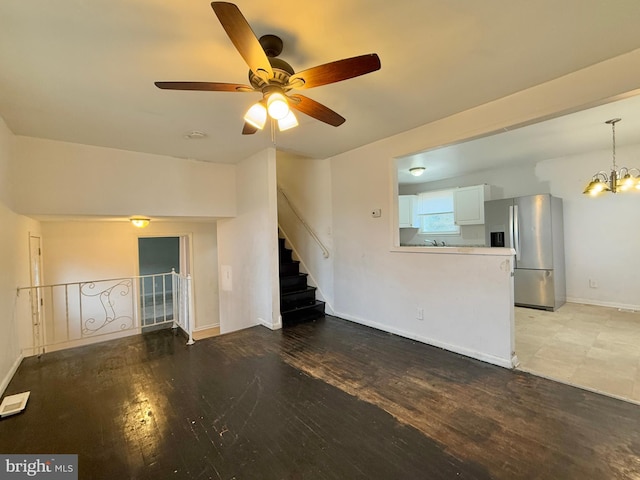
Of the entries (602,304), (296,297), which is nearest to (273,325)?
(296,297)

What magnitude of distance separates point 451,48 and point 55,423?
382 cm

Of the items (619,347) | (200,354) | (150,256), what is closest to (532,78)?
(619,347)

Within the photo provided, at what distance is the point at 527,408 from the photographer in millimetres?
2107

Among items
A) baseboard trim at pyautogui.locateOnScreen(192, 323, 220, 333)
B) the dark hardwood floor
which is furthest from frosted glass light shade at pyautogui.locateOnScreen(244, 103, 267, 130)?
baseboard trim at pyautogui.locateOnScreen(192, 323, 220, 333)

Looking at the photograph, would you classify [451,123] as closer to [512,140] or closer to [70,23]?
[512,140]

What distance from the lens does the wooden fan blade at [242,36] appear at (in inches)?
46.4

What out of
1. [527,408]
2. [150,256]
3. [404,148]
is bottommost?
[527,408]

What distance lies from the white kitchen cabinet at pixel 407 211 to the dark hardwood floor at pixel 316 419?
3.93 m

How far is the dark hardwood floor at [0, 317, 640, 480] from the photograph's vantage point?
1.62 meters

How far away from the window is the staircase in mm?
3378

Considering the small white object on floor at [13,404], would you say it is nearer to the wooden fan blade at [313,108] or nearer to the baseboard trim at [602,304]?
the wooden fan blade at [313,108]

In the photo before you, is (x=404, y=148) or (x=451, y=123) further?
(x=404, y=148)

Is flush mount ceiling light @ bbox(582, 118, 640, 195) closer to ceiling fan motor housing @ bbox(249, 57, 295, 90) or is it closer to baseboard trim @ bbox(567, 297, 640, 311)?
baseboard trim @ bbox(567, 297, 640, 311)

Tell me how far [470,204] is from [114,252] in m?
6.99
